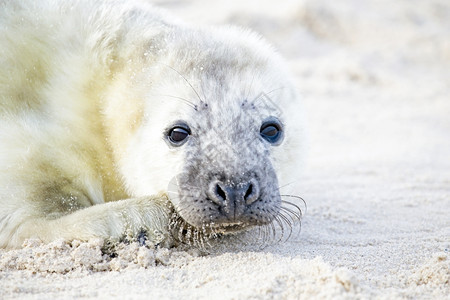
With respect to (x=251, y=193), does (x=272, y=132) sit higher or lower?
higher

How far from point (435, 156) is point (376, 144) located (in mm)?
633

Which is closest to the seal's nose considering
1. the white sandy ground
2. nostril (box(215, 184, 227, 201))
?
nostril (box(215, 184, 227, 201))

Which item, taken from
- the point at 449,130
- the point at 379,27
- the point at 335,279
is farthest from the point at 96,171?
the point at 379,27

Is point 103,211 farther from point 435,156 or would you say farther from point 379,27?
point 379,27

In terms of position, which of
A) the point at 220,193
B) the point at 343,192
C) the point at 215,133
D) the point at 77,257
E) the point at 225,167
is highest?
the point at 215,133

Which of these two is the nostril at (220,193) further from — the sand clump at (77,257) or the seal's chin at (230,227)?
the sand clump at (77,257)

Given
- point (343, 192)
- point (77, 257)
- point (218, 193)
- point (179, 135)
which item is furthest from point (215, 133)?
point (343, 192)

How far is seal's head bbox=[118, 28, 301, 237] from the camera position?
242 centimetres

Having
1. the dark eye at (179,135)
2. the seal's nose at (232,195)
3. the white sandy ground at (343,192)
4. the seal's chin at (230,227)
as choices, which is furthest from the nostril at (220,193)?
the dark eye at (179,135)

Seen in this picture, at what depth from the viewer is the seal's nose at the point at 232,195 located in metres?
2.35

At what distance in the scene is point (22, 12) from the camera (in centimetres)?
298

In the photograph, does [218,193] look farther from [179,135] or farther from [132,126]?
[132,126]

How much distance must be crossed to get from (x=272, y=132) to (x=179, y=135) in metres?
0.49

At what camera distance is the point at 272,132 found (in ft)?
9.31
